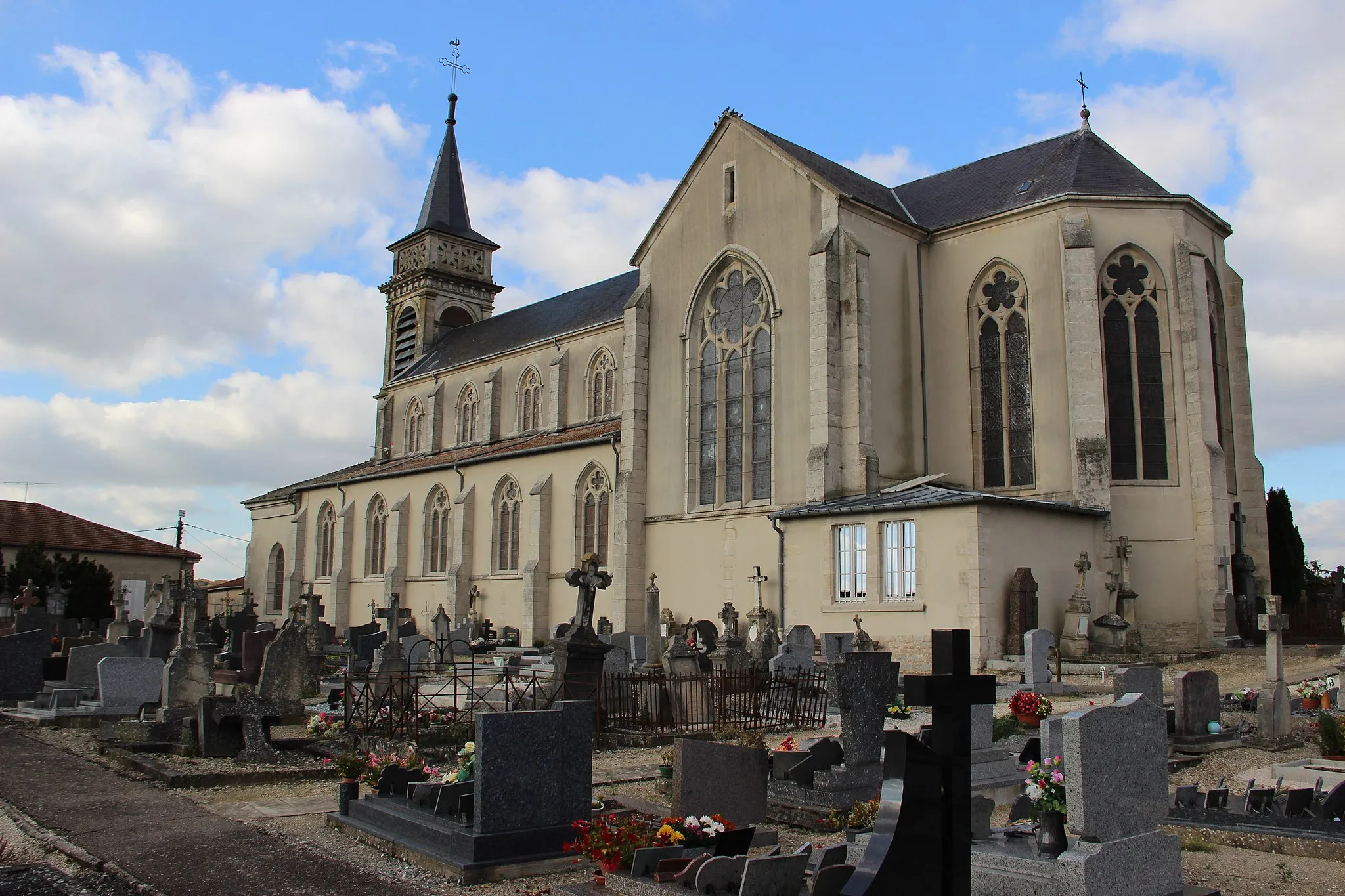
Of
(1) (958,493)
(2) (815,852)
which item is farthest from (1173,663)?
(2) (815,852)

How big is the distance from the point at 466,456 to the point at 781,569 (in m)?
16.5

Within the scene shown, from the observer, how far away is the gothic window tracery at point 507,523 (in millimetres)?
31516

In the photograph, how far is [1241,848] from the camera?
672 cm

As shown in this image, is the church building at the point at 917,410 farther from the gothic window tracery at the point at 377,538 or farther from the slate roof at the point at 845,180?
the gothic window tracery at the point at 377,538

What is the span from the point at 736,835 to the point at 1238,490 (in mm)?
20731

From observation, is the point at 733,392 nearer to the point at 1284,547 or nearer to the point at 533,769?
the point at 1284,547

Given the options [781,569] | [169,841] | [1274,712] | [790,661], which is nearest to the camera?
[169,841]

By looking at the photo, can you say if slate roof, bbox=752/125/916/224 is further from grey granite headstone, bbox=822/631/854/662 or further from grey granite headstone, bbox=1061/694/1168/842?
grey granite headstone, bbox=1061/694/1168/842

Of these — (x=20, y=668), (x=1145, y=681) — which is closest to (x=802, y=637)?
(x=1145, y=681)

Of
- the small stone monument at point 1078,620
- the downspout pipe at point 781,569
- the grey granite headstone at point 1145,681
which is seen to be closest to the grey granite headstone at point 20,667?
the downspout pipe at point 781,569

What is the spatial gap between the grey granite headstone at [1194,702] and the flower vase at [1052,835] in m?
5.78

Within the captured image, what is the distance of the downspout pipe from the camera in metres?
21.8

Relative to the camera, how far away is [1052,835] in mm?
5172

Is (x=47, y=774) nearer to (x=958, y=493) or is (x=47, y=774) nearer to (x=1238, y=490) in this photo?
(x=958, y=493)
